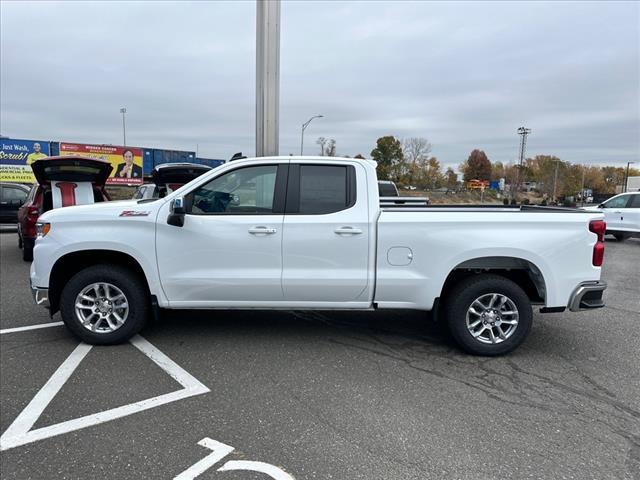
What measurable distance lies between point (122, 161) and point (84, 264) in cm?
3144

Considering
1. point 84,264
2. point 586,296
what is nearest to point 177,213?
point 84,264

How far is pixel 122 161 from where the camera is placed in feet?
109

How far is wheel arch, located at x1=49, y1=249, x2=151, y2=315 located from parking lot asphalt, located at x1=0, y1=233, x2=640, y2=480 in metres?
0.55

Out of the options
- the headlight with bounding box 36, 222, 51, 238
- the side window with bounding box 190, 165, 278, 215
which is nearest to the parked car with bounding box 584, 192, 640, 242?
the side window with bounding box 190, 165, 278, 215

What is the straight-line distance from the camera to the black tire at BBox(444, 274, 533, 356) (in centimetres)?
442

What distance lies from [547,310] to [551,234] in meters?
0.76

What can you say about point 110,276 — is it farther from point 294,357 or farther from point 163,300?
point 294,357

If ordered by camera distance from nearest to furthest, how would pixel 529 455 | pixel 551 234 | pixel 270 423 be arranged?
1. pixel 529 455
2. pixel 270 423
3. pixel 551 234

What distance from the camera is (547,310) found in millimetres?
4496

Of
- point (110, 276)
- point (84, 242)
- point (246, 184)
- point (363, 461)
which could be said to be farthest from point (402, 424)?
point (84, 242)

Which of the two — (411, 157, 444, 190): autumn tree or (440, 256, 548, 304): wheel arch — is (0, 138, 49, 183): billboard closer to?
(440, 256, 548, 304): wheel arch

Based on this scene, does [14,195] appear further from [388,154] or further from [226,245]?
[388,154]

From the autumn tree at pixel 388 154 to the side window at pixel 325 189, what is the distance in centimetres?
7396

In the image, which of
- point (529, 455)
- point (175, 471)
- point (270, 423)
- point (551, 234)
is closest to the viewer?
point (175, 471)
